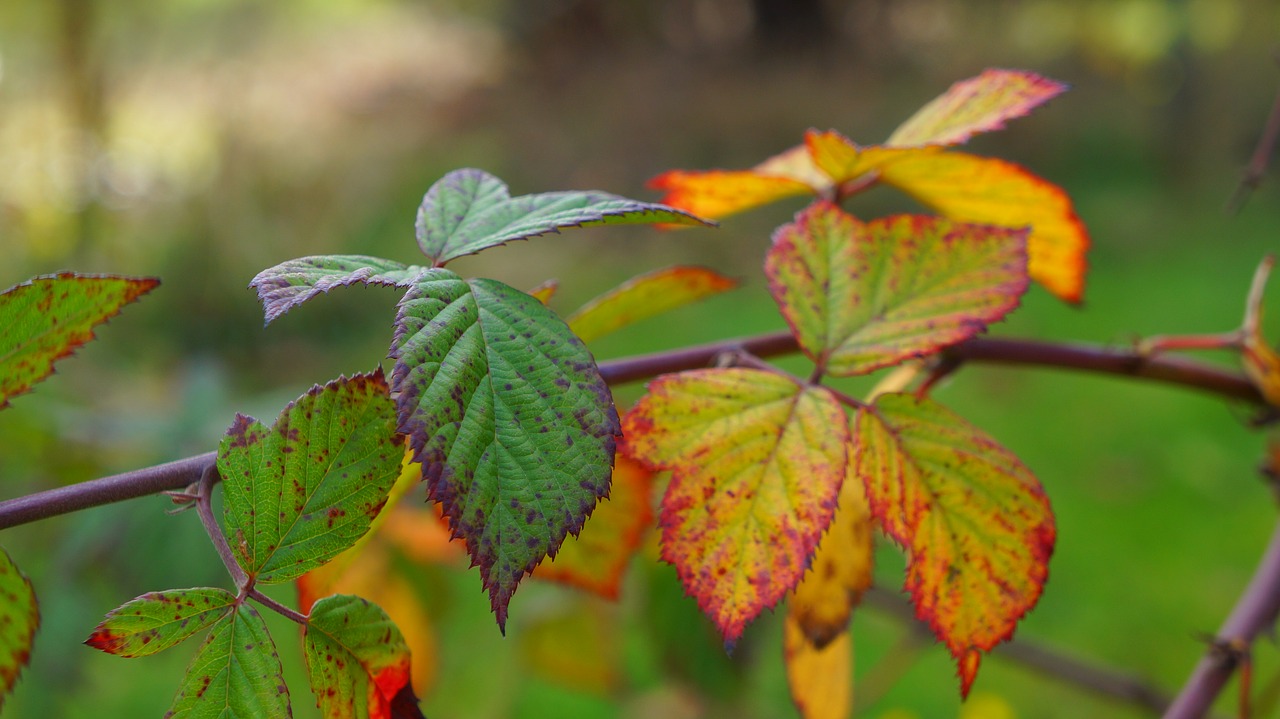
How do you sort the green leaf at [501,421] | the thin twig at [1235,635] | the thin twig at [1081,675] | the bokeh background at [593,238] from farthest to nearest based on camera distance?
1. the bokeh background at [593,238]
2. the thin twig at [1081,675]
3. the thin twig at [1235,635]
4. the green leaf at [501,421]

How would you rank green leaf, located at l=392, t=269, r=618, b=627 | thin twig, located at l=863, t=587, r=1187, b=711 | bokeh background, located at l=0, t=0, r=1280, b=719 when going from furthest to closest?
bokeh background, located at l=0, t=0, r=1280, b=719 < thin twig, located at l=863, t=587, r=1187, b=711 < green leaf, located at l=392, t=269, r=618, b=627

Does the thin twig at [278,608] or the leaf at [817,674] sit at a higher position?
the thin twig at [278,608]

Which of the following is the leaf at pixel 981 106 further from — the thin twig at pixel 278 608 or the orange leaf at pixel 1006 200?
the thin twig at pixel 278 608

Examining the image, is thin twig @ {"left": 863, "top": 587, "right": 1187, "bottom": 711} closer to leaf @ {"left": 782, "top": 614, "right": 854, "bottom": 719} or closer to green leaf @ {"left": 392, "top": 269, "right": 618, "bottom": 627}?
leaf @ {"left": 782, "top": 614, "right": 854, "bottom": 719}

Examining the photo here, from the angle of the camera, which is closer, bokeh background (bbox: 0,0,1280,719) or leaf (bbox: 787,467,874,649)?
leaf (bbox: 787,467,874,649)

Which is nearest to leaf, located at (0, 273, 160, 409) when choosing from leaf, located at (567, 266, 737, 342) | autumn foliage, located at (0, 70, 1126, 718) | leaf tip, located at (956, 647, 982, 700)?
autumn foliage, located at (0, 70, 1126, 718)

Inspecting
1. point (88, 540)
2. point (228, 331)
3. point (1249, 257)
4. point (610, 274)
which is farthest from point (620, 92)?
point (88, 540)

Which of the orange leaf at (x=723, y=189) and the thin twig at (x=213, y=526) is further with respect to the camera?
the orange leaf at (x=723, y=189)

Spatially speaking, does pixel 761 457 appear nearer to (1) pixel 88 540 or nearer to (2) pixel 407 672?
(2) pixel 407 672

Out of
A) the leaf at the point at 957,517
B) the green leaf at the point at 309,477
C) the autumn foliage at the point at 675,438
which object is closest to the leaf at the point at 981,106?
the autumn foliage at the point at 675,438
